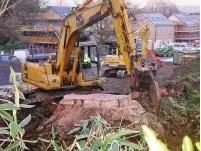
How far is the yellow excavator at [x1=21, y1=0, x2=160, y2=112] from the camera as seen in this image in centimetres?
723

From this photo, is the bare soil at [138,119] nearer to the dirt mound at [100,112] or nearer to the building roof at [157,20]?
the dirt mound at [100,112]

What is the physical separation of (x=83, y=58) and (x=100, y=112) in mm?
3831

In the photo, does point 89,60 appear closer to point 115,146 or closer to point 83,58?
point 83,58

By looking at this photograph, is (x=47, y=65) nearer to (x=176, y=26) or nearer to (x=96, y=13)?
(x=96, y=13)

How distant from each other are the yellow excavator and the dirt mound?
605 millimetres

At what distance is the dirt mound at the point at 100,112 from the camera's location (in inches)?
229

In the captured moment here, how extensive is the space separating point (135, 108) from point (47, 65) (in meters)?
3.92

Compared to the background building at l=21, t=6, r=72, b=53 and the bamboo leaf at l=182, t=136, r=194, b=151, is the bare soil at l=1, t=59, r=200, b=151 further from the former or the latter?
the background building at l=21, t=6, r=72, b=53

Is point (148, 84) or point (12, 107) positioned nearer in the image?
point (12, 107)

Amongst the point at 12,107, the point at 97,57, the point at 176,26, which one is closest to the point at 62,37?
the point at 97,57

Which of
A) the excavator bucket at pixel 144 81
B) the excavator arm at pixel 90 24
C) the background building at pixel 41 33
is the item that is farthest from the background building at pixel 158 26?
the excavator bucket at pixel 144 81

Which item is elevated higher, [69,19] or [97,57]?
[69,19]

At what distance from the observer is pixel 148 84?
675cm

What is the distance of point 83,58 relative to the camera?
9719 millimetres
